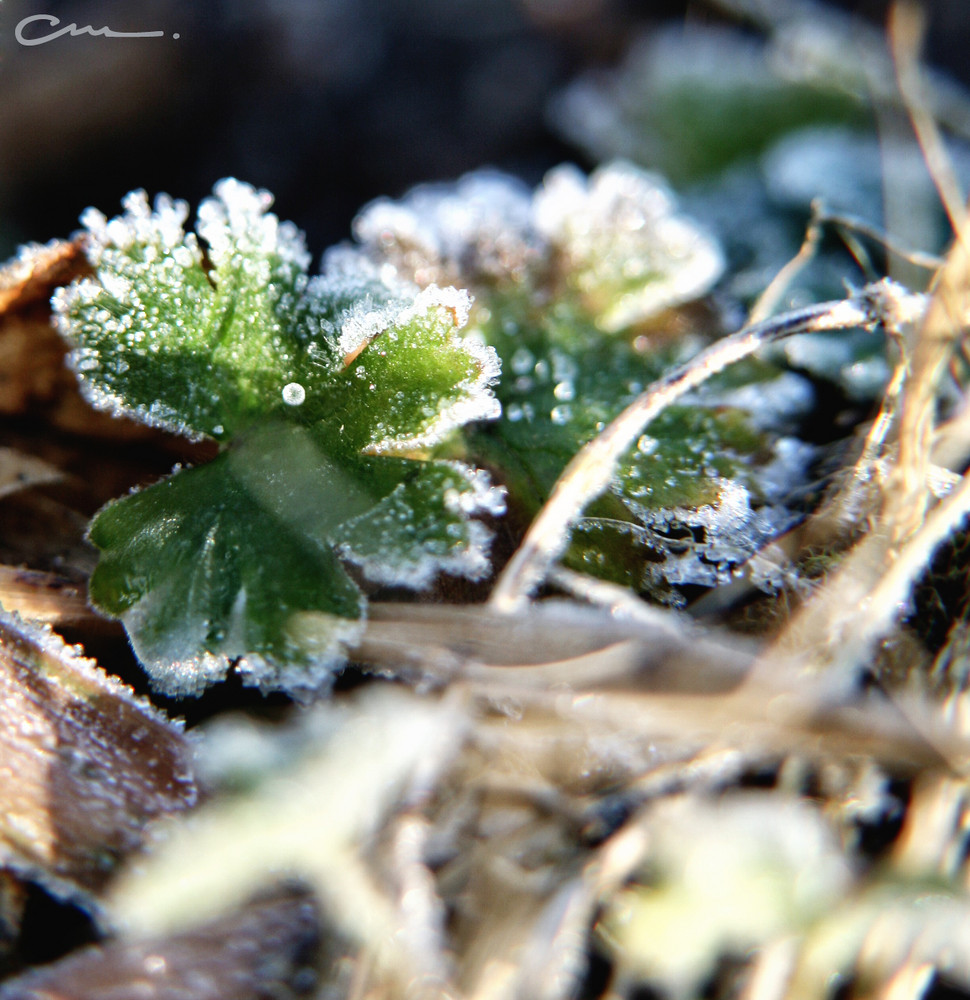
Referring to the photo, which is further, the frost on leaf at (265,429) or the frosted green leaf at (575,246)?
the frosted green leaf at (575,246)

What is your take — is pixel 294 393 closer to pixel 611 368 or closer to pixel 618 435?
→ pixel 618 435

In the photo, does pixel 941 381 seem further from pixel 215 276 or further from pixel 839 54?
pixel 839 54

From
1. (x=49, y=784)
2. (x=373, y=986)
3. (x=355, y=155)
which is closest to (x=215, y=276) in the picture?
(x=49, y=784)

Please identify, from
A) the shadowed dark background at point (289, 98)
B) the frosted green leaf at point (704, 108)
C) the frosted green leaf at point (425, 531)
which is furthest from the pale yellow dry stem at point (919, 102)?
the frosted green leaf at point (425, 531)

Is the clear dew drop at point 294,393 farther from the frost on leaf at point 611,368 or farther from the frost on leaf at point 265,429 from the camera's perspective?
the frost on leaf at point 611,368

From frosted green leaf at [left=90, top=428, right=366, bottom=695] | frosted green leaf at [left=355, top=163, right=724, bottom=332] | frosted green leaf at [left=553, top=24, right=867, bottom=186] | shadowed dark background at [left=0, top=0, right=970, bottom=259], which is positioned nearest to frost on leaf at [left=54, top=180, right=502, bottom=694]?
frosted green leaf at [left=90, top=428, right=366, bottom=695]

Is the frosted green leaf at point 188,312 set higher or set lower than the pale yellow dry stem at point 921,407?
higher

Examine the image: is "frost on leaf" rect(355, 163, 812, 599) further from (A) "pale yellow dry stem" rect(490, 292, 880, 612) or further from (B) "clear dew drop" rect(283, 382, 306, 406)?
(B) "clear dew drop" rect(283, 382, 306, 406)
